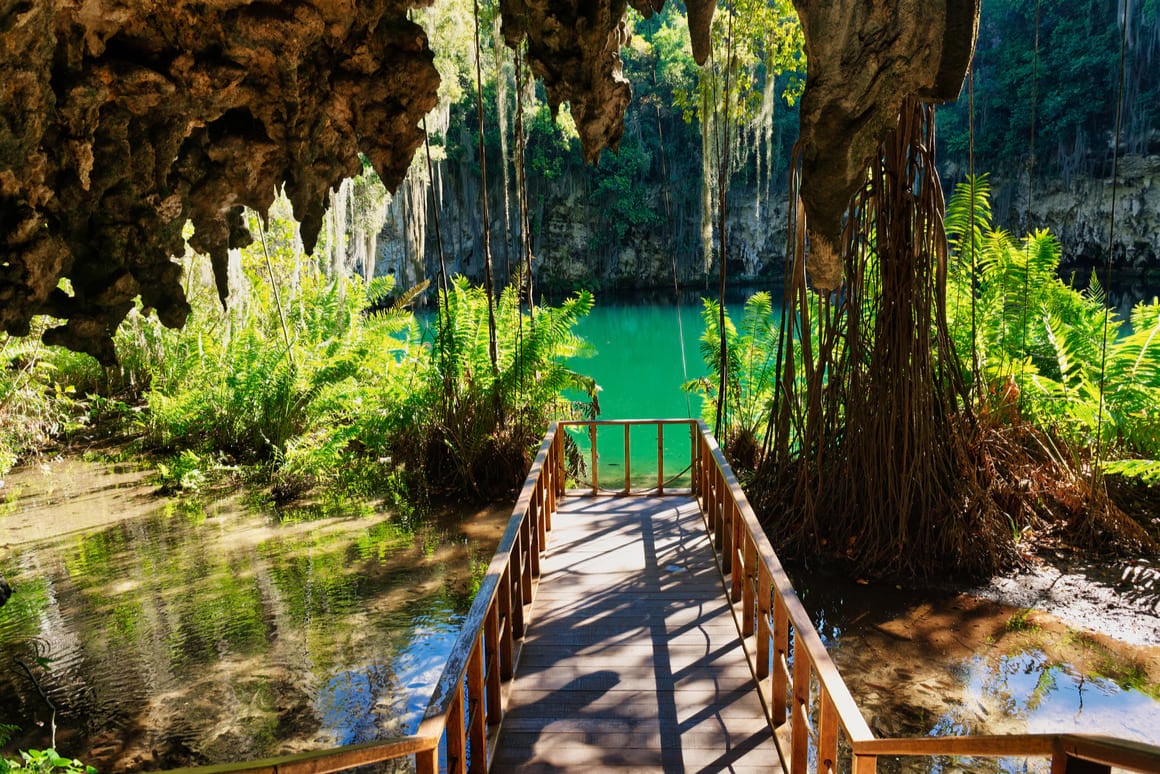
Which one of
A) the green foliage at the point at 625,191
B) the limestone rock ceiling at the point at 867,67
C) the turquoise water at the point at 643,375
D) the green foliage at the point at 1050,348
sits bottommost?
the turquoise water at the point at 643,375

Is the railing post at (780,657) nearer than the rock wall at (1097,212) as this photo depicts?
Yes

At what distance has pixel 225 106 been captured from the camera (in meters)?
5.30

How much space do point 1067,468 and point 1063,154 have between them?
26.7 m

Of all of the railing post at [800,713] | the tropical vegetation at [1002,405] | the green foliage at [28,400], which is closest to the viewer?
the railing post at [800,713]

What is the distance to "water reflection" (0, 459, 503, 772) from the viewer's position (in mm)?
4969

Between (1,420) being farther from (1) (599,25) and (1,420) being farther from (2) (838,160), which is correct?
(2) (838,160)

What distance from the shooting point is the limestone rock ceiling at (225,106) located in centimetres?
391

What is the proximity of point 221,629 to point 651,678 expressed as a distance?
3.74m

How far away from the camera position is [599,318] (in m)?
33.7

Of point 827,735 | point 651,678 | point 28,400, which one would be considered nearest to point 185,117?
point 651,678

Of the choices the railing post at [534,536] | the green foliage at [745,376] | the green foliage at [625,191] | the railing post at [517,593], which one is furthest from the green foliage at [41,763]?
the green foliage at [625,191]

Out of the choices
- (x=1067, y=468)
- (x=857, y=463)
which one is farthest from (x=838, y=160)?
(x=1067, y=468)

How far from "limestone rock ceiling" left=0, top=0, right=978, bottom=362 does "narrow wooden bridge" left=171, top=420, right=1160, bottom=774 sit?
2321mm

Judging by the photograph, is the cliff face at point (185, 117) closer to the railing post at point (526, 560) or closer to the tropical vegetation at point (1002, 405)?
the railing post at point (526, 560)
